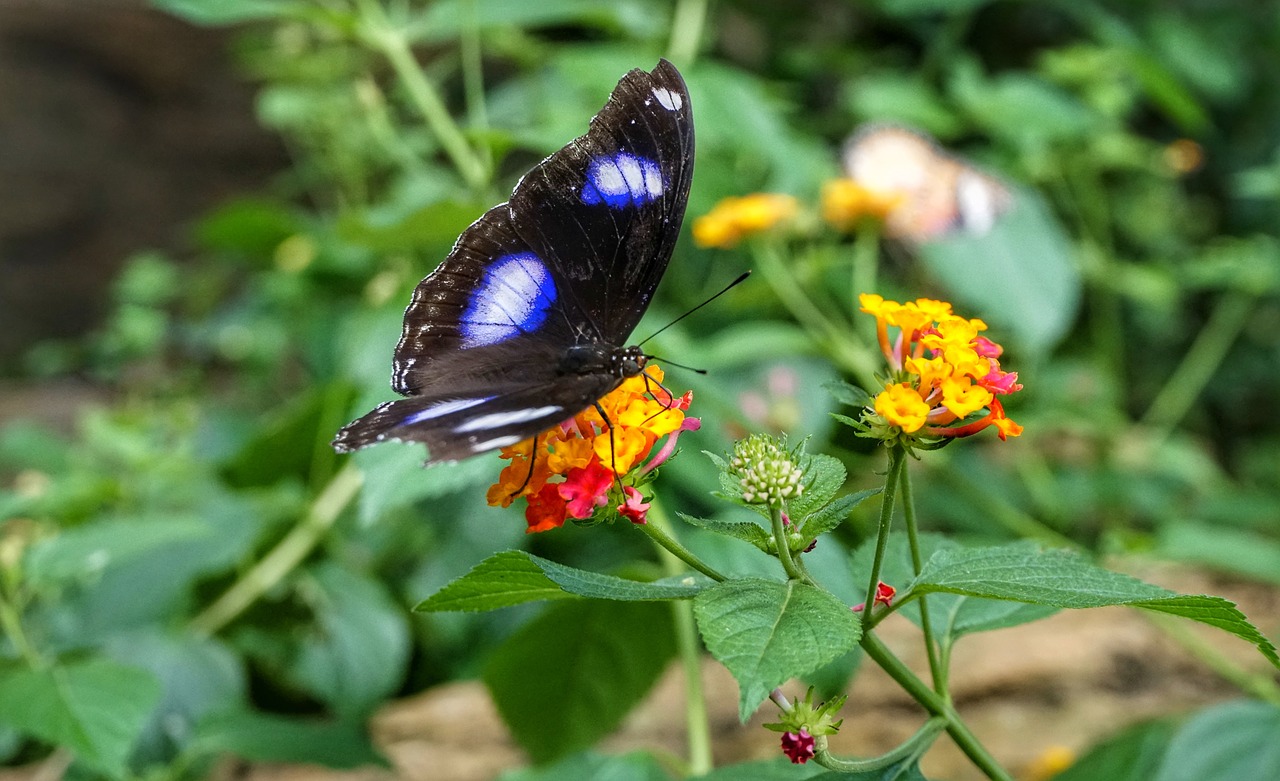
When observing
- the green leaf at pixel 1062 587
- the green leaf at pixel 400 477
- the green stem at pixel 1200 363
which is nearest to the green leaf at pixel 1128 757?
the green leaf at pixel 1062 587

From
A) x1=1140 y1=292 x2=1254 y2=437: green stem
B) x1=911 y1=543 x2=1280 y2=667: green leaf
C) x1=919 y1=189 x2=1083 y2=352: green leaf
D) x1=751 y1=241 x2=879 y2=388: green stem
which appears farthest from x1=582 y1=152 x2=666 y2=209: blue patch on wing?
x1=1140 y1=292 x2=1254 y2=437: green stem

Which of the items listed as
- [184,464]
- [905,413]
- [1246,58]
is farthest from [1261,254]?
[184,464]

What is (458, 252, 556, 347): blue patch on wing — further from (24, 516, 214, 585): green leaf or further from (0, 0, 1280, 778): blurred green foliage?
(24, 516, 214, 585): green leaf

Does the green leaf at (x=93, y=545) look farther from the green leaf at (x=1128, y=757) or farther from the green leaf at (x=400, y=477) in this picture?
the green leaf at (x=1128, y=757)

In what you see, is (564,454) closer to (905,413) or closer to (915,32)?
(905,413)

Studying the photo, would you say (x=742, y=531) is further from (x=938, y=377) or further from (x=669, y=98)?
(x=669, y=98)
